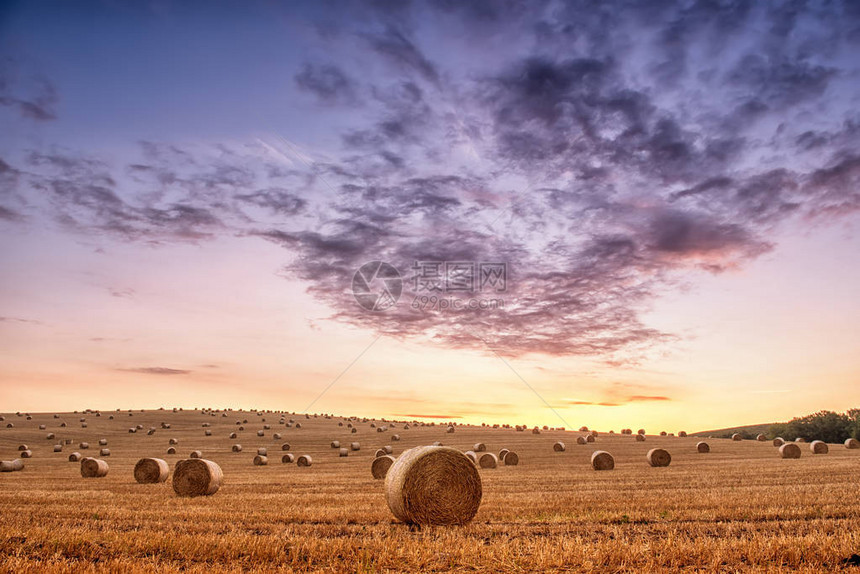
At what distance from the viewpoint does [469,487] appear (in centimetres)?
1508

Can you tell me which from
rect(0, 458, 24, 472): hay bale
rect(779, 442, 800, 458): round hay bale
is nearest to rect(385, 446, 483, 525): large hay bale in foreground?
rect(0, 458, 24, 472): hay bale

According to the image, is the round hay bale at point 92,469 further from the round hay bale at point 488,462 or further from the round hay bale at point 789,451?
the round hay bale at point 789,451

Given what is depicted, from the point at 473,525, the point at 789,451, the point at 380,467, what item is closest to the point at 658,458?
the point at 789,451

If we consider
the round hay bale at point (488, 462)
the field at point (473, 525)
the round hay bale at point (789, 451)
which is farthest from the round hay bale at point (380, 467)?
the round hay bale at point (789, 451)

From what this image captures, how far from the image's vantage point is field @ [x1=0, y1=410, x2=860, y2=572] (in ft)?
31.6

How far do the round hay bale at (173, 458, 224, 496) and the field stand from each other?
0.57m

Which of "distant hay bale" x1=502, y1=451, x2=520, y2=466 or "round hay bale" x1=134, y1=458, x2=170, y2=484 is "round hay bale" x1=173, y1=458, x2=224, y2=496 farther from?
"distant hay bale" x1=502, y1=451, x2=520, y2=466

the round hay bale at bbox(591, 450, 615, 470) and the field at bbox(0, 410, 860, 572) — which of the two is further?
the round hay bale at bbox(591, 450, 615, 470)

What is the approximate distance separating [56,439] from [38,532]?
5088 cm

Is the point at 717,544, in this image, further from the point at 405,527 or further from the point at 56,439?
the point at 56,439

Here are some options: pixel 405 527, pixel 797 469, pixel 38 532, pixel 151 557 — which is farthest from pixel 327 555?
pixel 797 469

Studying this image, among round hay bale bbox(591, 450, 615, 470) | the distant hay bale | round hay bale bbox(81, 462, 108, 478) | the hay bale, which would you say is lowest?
the hay bale

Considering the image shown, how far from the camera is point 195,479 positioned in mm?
20750

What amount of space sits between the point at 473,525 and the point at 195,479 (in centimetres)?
1117
